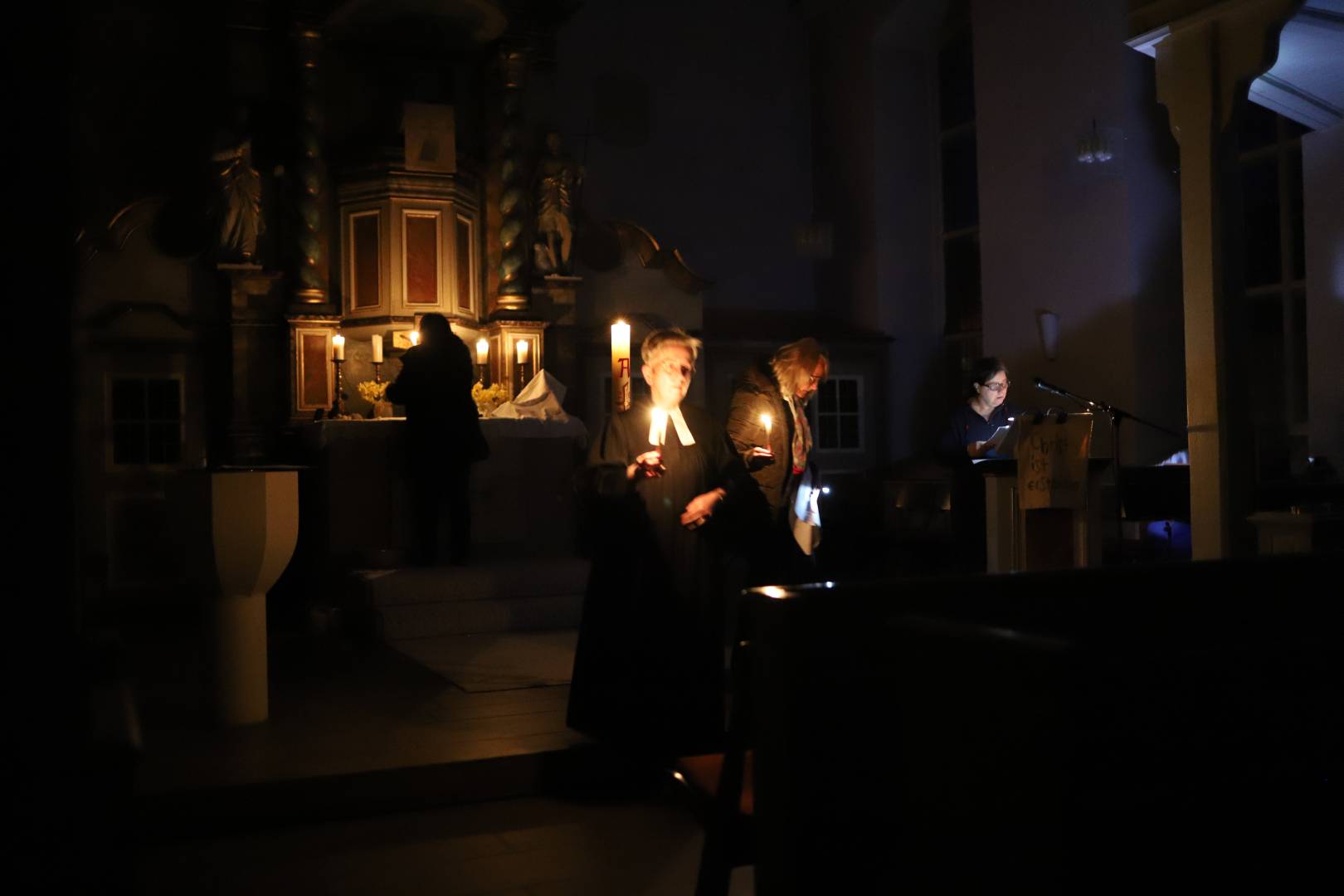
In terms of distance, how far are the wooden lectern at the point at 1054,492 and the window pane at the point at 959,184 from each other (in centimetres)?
768

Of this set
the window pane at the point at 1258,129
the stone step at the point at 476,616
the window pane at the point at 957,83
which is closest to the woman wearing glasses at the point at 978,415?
the stone step at the point at 476,616

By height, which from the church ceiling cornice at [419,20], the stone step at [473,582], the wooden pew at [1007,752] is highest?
the church ceiling cornice at [419,20]

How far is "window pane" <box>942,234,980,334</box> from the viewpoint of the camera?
12562mm

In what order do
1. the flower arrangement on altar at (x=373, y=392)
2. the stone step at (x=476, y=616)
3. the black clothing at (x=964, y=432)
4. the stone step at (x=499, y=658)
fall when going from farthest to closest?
the flower arrangement on altar at (x=373, y=392) < the stone step at (x=476, y=616) < the black clothing at (x=964, y=432) < the stone step at (x=499, y=658)

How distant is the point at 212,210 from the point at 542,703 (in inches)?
262

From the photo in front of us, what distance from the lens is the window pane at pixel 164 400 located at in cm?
970

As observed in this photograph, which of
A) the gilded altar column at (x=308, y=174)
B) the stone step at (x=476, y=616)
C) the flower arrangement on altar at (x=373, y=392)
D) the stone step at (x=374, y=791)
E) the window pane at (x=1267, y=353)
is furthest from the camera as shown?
the gilded altar column at (x=308, y=174)

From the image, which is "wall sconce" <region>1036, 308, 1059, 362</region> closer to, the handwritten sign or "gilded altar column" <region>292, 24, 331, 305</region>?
the handwritten sign

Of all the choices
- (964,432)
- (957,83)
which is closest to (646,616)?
(964,432)

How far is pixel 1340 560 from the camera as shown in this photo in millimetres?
2926

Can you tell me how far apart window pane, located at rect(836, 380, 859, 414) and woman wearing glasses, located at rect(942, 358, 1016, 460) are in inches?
235

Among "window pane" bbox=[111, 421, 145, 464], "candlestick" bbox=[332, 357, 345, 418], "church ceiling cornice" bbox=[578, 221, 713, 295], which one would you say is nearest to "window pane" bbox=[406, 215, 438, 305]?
"candlestick" bbox=[332, 357, 345, 418]

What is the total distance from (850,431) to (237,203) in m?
6.51

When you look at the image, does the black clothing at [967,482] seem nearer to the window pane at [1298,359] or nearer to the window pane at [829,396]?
the window pane at [1298,359]
